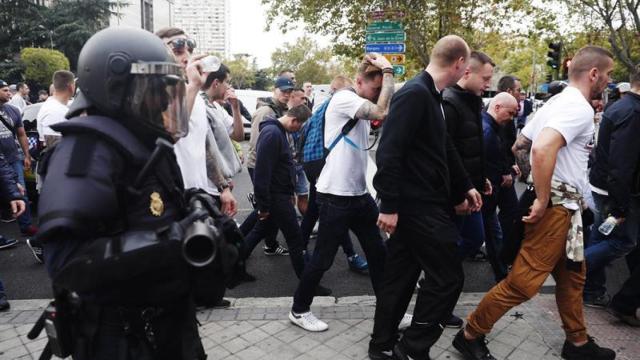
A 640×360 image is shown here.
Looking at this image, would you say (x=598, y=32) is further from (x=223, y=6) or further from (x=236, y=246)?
(x=223, y=6)

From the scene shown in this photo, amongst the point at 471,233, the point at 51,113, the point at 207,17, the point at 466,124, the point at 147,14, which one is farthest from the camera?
the point at 207,17

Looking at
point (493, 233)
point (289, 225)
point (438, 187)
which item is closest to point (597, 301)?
point (493, 233)

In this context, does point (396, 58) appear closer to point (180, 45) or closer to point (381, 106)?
point (381, 106)

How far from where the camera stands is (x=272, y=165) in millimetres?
4457

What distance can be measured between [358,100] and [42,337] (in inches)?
112

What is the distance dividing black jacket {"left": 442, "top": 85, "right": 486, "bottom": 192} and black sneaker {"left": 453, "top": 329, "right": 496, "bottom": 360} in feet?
4.27

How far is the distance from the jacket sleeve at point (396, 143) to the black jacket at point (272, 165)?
1.58m

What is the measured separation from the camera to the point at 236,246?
5.93ft

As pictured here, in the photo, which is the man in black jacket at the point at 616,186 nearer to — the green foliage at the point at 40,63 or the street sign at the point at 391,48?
the street sign at the point at 391,48

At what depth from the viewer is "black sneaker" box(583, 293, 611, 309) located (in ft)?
13.9

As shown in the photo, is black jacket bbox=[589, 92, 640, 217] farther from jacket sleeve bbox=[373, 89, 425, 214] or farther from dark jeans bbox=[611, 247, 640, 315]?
jacket sleeve bbox=[373, 89, 425, 214]

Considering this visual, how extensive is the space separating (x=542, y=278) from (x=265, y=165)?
92.5 inches


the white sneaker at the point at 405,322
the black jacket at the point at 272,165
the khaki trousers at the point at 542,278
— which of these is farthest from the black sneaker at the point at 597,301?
the black jacket at the point at 272,165

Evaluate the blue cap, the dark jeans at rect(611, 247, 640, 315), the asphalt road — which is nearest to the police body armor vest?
the asphalt road
